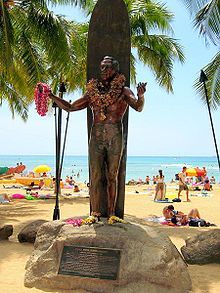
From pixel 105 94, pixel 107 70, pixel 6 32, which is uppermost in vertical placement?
pixel 6 32

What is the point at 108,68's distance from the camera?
17.5 ft

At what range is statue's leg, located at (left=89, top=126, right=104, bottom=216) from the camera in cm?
534

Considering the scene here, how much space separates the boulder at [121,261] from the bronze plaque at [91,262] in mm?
42

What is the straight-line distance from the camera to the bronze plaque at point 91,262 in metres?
4.59

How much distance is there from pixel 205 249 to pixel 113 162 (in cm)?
221

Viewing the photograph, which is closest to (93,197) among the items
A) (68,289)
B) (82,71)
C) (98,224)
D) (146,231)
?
(98,224)

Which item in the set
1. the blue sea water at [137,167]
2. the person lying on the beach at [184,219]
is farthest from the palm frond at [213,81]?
the blue sea water at [137,167]

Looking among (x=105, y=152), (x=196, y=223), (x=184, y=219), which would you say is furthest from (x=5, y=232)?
(x=196, y=223)

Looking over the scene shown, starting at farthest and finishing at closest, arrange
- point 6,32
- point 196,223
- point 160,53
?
1. point 160,53
2. point 196,223
3. point 6,32

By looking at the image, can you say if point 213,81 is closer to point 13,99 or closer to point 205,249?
point 205,249

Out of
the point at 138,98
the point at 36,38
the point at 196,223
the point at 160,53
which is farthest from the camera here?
the point at 160,53

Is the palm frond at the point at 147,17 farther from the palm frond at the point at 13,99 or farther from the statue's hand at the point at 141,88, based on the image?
the statue's hand at the point at 141,88

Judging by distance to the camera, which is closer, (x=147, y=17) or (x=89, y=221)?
(x=89, y=221)

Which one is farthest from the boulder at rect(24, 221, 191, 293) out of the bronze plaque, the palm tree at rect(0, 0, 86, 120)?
the palm tree at rect(0, 0, 86, 120)
